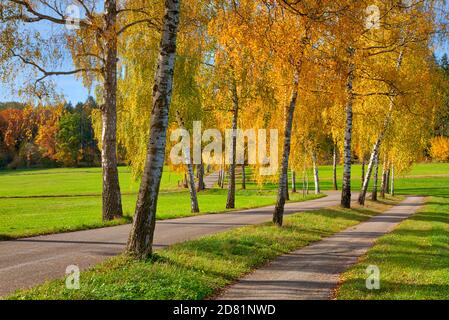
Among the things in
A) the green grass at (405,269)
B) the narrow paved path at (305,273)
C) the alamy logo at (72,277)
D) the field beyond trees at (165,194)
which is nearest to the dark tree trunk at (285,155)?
the narrow paved path at (305,273)

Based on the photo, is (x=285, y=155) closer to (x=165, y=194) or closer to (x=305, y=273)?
(x=305, y=273)

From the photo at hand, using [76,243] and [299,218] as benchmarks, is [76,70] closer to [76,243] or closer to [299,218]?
[76,243]

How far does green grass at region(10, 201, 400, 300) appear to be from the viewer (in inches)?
274

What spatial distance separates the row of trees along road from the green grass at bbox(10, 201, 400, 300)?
0.96 metres

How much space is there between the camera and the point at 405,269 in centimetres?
963

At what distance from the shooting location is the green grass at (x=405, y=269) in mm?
7520

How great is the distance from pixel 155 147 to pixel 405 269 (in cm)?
594

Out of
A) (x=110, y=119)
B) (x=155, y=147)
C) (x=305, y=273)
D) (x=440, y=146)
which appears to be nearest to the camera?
(x=155, y=147)

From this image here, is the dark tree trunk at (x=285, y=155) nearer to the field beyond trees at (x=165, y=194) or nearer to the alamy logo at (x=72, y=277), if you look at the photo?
the alamy logo at (x=72, y=277)

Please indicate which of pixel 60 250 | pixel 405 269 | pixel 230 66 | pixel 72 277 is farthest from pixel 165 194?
pixel 72 277

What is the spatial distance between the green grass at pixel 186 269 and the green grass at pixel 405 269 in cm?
227

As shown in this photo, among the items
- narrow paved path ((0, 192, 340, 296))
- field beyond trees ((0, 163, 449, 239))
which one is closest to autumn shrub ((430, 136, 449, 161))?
field beyond trees ((0, 163, 449, 239))
